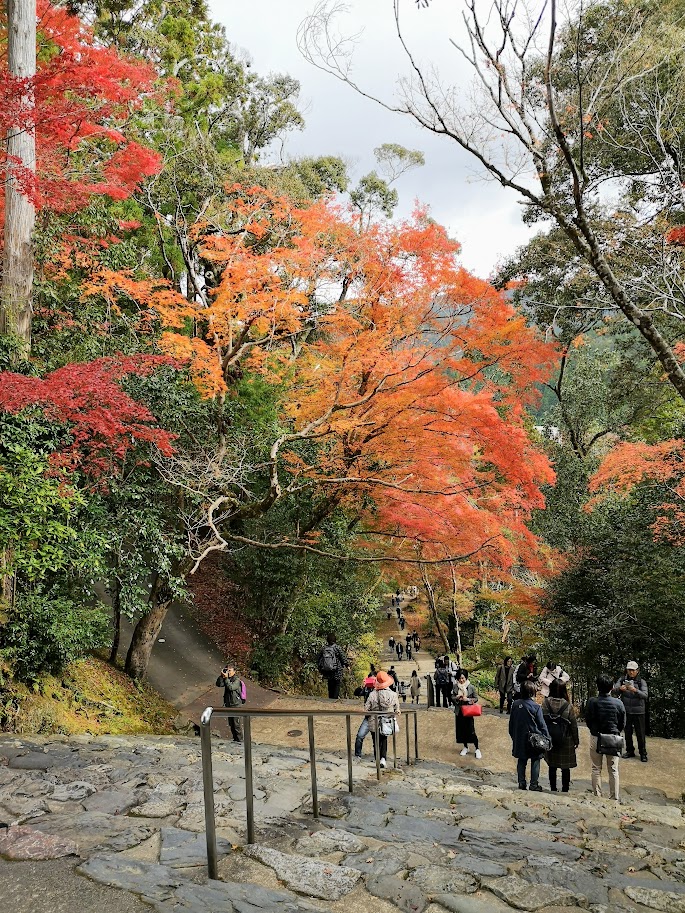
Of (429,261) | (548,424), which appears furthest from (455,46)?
(548,424)

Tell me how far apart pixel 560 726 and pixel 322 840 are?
4.16 m

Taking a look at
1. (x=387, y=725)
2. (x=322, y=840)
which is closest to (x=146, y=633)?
(x=387, y=725)

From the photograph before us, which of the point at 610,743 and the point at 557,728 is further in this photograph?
the point at 557,728

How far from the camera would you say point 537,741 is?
6.59 meters

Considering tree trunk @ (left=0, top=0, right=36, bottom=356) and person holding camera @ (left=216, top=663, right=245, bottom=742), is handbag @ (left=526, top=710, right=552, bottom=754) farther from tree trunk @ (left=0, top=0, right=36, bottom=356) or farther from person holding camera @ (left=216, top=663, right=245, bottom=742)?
tree trunk @ (left=0, top=0, right=36, bottom=356)

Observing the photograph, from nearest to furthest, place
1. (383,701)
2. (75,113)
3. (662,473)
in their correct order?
1. (383,701)
2. (75,113)
3. (662,473)

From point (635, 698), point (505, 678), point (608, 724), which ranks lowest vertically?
point (505, 678)

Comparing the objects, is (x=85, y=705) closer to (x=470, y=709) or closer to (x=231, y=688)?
(x=231, y=688)

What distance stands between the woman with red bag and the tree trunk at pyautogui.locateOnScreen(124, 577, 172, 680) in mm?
5485

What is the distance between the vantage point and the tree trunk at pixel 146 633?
34.9 ft

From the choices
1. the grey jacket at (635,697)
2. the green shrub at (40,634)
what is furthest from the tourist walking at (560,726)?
the green shrub at (40,634)

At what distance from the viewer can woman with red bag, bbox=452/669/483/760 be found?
336 inches

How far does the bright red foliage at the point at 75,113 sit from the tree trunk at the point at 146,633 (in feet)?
22.9

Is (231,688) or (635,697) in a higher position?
(231,688)
